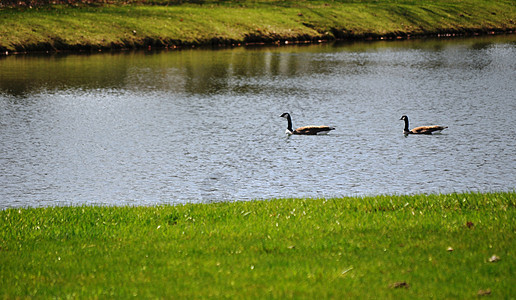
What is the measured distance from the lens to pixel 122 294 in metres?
10.6

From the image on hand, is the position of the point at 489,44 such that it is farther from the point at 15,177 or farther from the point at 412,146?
the point at 15,177

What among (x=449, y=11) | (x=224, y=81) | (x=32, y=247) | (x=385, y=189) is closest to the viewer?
(x=32, y=247)

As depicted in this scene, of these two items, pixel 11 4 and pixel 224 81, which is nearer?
pixel 224 81

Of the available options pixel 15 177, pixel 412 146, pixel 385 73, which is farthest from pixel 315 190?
pixel 385 73

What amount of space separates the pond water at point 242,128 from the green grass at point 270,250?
19.6 feet

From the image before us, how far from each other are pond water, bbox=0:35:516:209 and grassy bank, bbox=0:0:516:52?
7871 millimetres

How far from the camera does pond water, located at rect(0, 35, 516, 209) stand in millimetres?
24844

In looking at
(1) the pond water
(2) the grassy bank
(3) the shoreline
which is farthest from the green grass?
(2) the grassy bank

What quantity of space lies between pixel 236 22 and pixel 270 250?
8837 cm

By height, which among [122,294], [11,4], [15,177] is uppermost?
[11,4]

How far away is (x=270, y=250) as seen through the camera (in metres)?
13.0

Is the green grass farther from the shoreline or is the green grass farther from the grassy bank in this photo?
the grassy bank

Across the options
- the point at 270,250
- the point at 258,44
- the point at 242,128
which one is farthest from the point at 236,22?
the point at 270,250

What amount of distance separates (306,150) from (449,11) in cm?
9973
